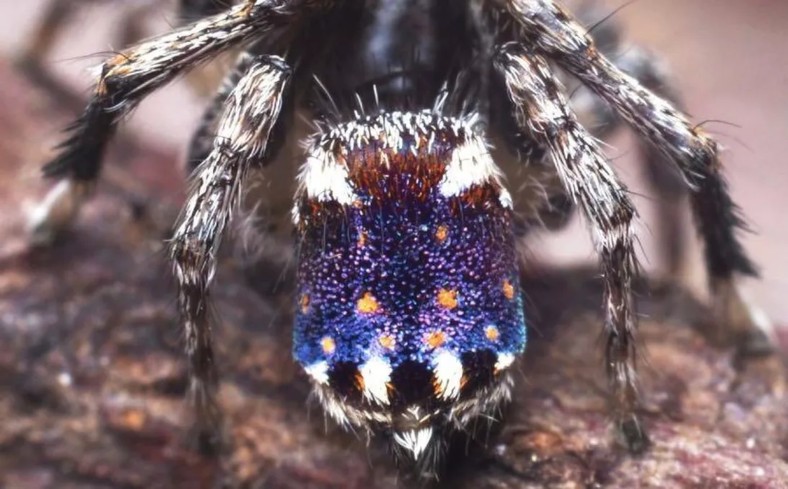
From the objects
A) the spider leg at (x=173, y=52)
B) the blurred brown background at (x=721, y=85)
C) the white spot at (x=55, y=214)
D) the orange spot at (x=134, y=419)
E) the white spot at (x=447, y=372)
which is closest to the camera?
the white spot at (x=447, y=372)

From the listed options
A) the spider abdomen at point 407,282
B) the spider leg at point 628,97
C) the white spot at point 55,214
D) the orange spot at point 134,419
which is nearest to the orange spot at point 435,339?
the spider abdomen at point 407,282

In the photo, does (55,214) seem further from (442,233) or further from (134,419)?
(442,233)

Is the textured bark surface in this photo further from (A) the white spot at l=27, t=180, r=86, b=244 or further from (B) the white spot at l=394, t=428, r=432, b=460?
(B) the white spot at l=394, t=428, r=432, b=460

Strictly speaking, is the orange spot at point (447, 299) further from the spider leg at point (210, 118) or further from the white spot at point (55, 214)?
the white spot at point (55, 214)

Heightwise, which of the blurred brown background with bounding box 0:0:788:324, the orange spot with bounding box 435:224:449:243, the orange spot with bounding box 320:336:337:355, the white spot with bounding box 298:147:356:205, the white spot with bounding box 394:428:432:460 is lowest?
the white spot with bounding box 394:428:432:460

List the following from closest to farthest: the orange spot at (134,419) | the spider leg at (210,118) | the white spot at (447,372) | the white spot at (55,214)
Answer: the white spot at (447,372)
the spider leg at (210,118)
the orange spot at (134,419)
the white spot at (55,214)

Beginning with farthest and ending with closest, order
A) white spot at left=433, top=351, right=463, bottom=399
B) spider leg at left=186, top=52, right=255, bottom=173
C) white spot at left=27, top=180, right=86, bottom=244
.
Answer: white spot at left=27, top=180, right=86, bottom=244 < spider leg at left=186, top=52, right=255, bottom=173 < white spot at left=433, top=351, right=463, bottom=399

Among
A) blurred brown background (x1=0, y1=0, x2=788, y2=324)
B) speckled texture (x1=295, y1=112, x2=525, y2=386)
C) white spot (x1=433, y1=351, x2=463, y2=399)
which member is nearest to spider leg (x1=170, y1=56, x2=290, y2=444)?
speckled texture (x1=295, y1=112, x2=525, y2=386)
